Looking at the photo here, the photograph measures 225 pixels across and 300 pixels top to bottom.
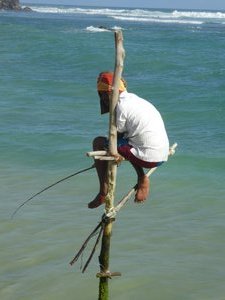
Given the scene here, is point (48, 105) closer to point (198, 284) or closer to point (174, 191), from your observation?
point (174, 191)

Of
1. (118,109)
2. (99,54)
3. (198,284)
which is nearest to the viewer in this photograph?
(118,109)

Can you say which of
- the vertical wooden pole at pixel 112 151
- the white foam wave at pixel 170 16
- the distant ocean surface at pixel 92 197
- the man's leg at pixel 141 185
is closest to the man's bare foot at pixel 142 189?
the man's leg at pixel 141 185

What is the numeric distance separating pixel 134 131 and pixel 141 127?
0.17 feet

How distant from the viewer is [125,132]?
409 cm

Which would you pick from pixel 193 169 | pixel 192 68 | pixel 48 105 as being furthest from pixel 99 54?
pixel 193 169

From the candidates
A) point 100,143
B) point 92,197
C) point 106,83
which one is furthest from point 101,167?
point 92,197

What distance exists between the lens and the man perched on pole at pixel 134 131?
13.0 ft

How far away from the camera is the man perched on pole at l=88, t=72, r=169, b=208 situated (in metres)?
3.96

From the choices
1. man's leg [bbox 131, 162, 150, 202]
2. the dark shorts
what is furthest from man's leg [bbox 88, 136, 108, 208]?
man's leg [bbox 131, 162, 150, 202]

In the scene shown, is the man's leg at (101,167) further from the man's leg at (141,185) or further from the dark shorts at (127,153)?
the man's leg at (141,185)

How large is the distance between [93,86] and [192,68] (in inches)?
184

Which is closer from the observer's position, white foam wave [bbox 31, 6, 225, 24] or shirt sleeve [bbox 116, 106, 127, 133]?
shirt sleeve [bbox 116, 106, 127, 133]

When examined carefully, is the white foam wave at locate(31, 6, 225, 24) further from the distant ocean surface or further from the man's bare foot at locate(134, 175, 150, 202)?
the man's bare foot at locate(134, 175, 150, 202)

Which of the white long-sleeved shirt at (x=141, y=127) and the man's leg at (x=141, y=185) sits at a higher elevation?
the white long-sleeved shirt at (x=141, y=127)
